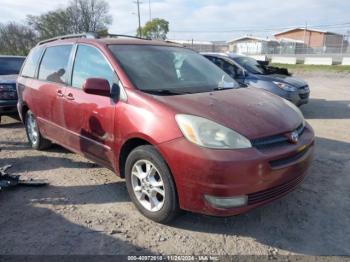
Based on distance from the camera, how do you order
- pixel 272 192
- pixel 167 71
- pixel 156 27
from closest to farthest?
1. pixel 272 192
2. pixel 167 71
3. pixel 156 27

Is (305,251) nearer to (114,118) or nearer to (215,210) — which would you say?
(215,210)

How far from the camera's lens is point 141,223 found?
3283mm

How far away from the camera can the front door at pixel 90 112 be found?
11.9ft

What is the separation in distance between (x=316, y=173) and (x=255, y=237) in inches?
74.6

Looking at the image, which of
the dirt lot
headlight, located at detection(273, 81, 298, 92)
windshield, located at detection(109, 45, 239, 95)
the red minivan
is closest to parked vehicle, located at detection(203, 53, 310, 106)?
headlight, located at detection(273, 81, 298, 92)

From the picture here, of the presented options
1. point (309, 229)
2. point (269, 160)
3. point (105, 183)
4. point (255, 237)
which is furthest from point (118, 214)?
point (309, 229)

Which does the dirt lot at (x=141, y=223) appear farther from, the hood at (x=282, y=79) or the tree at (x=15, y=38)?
the tree at (x=15, y=38)

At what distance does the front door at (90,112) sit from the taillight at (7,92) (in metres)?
3.77

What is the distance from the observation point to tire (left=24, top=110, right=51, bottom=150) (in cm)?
538

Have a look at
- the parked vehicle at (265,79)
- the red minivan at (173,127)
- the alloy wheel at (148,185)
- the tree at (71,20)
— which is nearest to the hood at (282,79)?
the parked vehicle at (265,79)

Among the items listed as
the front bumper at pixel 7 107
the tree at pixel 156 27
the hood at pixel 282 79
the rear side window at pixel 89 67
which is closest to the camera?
the rear side window at pixel 89 67

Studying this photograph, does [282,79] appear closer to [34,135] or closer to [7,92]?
[34,135]

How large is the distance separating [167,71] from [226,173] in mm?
1596

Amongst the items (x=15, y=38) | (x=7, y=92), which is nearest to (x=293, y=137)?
(x=7, y=92)
